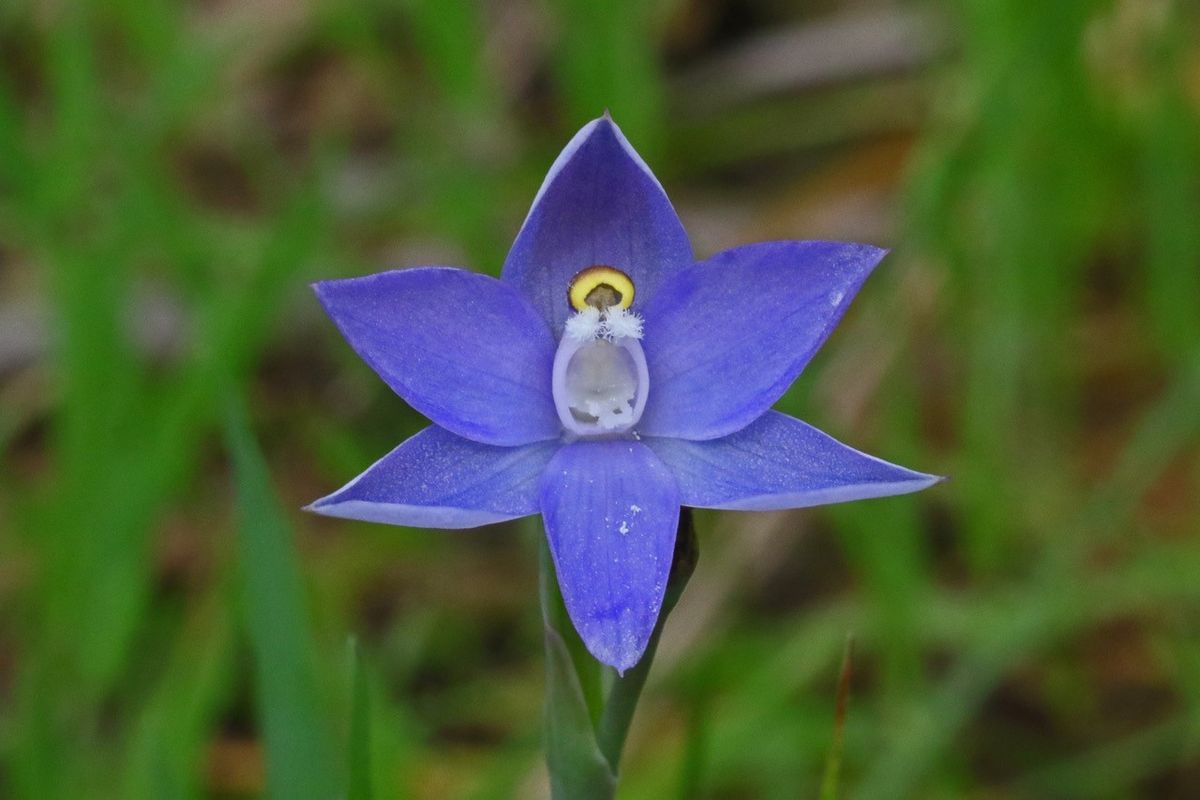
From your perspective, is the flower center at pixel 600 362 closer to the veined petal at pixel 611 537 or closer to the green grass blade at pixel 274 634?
the veined petal at pixel 611 537

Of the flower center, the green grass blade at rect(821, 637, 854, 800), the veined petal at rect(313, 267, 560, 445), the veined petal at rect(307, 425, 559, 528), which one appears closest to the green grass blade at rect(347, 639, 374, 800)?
the veined petal at rect(307, 425, 559, 528)

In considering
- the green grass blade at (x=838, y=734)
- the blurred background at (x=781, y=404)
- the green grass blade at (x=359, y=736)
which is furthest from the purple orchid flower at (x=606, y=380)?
the blurred background at (x=781, y=404)

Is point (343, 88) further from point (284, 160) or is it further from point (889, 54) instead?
point (889, 54)

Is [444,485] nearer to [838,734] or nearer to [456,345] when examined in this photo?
[456,345]

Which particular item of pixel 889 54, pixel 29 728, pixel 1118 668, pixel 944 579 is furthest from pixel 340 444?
pixel 889 54

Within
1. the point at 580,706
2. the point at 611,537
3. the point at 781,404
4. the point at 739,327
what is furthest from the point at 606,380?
the point at 781,404
